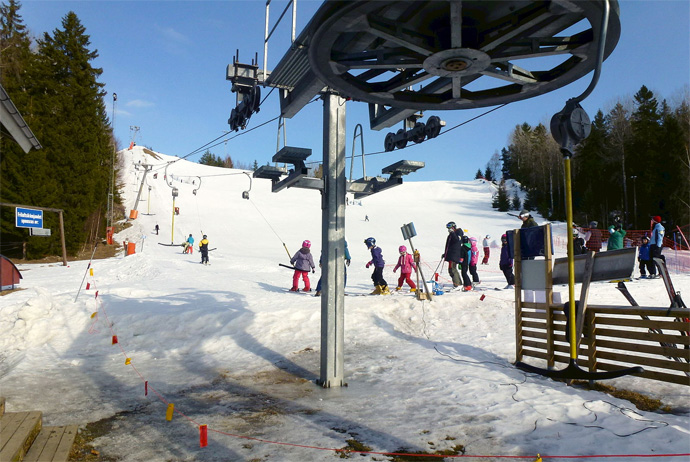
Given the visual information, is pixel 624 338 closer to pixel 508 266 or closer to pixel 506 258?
pixel 508 266

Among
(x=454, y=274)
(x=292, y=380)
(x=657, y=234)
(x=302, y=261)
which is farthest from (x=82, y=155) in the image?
(x=657, y=234)

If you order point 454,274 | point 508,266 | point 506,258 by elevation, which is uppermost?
point 506,258

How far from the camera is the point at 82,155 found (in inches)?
1330

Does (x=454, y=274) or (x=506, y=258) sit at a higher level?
(x=506, y=258)

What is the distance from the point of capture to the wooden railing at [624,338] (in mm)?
6180

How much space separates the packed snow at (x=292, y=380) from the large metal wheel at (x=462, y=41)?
3.74 m

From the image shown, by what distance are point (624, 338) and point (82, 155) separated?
3592 centimetres

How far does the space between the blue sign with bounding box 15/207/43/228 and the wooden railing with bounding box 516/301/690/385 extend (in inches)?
754

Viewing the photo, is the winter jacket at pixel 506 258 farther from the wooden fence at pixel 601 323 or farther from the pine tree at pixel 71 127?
the pine tree at pixel 71 127

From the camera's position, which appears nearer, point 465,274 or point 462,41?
point 462,41

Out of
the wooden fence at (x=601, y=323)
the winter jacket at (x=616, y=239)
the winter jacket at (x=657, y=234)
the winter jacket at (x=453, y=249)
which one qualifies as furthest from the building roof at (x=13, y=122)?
the winter jacket at (x=616, y=239)

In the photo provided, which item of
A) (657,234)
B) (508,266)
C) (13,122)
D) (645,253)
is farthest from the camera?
(645,253)

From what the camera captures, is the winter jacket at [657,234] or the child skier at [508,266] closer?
the child skier at [508,266]

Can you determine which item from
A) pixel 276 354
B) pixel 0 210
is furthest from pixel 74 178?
pixel 276 354
